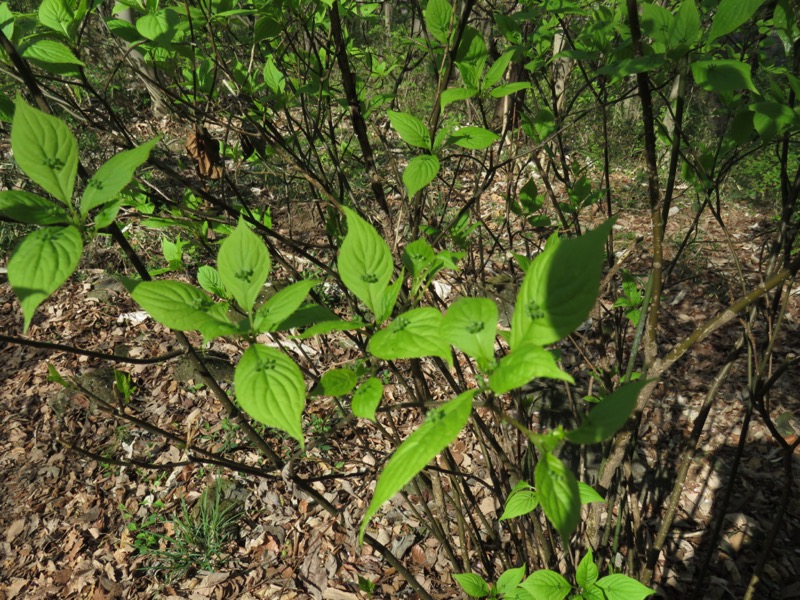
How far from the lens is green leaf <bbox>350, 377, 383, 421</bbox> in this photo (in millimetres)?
743

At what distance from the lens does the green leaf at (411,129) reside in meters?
1.11

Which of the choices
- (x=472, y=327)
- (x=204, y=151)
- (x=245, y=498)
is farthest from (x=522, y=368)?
(x=245, y=498)

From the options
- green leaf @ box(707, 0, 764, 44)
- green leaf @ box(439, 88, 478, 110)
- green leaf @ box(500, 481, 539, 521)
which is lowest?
green leaf @ box(500, 481, 539, 521)

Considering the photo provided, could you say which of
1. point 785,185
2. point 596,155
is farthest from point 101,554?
point 596,155

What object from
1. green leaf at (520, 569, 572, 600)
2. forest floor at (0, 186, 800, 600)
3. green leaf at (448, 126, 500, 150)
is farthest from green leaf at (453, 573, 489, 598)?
green leaf at (448, 126, 500, 150)

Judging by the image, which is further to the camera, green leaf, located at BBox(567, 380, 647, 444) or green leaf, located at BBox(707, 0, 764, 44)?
green leaf, located at BBox(707, 0, 764, 44)

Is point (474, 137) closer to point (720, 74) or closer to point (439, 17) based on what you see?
point (439, 17)

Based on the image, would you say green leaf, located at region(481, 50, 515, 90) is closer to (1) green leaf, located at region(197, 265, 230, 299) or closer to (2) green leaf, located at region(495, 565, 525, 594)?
(1) green leaf, located at region(197, 265, 230, 299)

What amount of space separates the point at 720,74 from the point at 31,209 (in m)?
1.19

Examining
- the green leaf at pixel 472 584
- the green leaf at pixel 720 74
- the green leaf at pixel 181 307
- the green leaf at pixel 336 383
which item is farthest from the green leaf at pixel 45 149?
the green leaf at pixel 472 584

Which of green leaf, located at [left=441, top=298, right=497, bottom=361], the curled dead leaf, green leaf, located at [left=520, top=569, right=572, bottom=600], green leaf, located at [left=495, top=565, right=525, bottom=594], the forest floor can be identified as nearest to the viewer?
green leaf, located at [left=441, top=298, right=497, bottom=361]

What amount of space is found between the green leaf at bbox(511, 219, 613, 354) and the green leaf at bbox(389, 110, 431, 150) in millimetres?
574

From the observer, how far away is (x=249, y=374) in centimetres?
69

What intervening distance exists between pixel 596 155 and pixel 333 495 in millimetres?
5488
